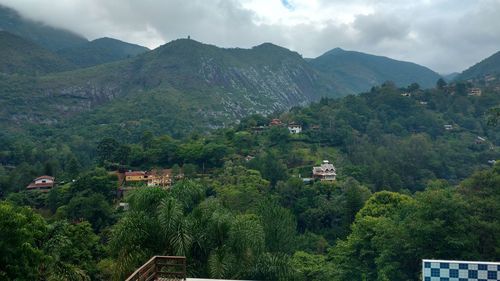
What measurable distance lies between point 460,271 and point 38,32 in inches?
7888

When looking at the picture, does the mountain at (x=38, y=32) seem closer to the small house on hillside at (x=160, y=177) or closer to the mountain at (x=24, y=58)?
the mountain at (x=24, y=58)

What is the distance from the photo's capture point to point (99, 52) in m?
164

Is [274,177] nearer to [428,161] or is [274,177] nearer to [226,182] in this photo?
[226,182]

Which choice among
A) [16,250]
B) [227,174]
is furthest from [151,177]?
[16,250]

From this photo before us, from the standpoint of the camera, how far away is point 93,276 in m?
14.2

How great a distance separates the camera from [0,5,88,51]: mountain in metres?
166

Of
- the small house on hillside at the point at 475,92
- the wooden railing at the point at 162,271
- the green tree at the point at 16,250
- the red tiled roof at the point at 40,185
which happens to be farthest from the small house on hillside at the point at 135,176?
the small house on hillside at the point at 475,92

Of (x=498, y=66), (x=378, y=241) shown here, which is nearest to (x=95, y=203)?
(x=378, y=241)

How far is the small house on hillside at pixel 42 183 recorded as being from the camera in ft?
128

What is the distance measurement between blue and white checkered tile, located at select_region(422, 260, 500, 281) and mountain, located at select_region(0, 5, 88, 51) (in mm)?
176139

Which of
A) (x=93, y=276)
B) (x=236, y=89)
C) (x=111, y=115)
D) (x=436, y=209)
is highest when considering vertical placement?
(x=236, y=89)

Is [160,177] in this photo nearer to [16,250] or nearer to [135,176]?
[135,176]

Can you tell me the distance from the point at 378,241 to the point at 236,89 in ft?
357

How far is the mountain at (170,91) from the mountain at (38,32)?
2652 inches
